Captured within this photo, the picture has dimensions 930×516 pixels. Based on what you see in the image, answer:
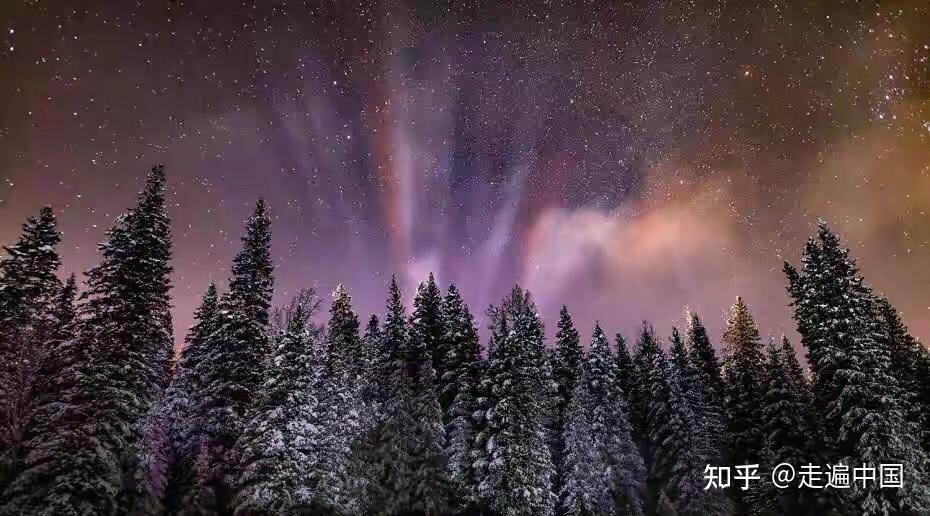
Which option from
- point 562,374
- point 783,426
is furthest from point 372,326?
point 783,426

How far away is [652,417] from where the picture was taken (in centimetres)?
5072

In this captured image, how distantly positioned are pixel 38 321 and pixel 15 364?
3.96 m

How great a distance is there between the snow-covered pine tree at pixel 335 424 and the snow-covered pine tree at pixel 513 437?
854cm

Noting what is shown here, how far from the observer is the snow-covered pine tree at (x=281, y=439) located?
1096 inches

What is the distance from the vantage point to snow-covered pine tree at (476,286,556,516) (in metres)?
35.4

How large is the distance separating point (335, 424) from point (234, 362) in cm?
773

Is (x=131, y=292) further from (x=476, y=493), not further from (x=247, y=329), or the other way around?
(x=476, y=493)

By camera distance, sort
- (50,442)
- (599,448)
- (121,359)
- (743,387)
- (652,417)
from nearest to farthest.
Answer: (50,442)
(121,359)
(599,448)
(743,387)
(652,417)

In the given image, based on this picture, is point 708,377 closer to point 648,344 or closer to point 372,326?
point 648,344

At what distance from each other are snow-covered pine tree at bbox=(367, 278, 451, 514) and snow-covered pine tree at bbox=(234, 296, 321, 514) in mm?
5891

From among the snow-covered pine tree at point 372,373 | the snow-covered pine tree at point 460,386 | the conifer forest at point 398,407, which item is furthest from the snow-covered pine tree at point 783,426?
the snow-covered pine tree at point 372,373

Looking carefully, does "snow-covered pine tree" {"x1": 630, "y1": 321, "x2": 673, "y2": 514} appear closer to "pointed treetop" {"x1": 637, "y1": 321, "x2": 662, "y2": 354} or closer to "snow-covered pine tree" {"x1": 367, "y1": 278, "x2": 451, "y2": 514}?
"pointed treetop" {"x1": 637, "y1": 321, "x2": 662, "y2": 354}

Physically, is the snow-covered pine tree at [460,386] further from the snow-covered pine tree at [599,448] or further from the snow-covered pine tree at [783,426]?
the snow-covered pine tree at [783,426]

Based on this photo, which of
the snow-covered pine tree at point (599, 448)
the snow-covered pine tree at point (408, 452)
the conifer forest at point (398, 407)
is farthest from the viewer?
the snow-covered pine tree at point (599, 448)
